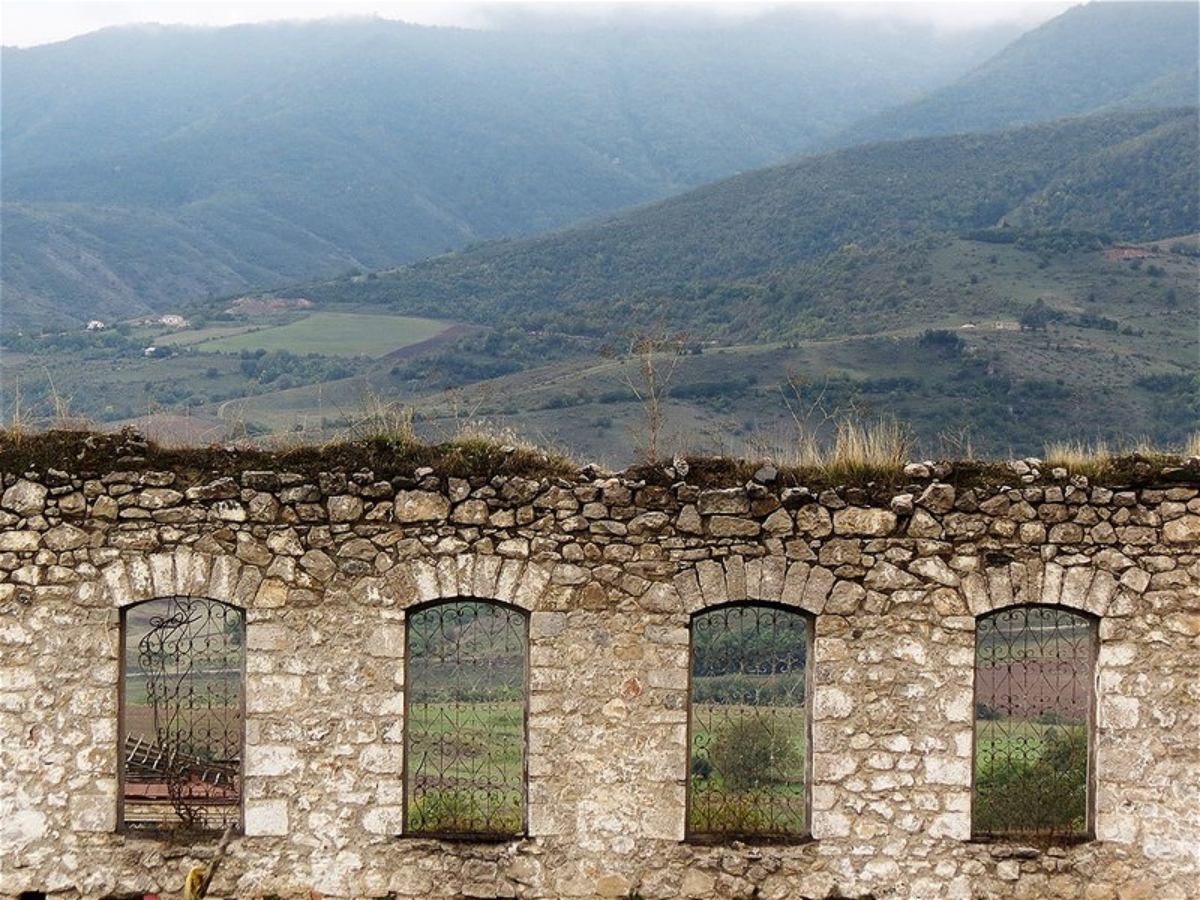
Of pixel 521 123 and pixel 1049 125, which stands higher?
pixel 521 123

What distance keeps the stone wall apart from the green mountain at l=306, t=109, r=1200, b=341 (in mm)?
43926

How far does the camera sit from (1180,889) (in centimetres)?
1002

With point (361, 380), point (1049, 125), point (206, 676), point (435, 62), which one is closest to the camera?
point (206, 676)

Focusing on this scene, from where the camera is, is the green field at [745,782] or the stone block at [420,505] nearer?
the stone block at [420,505]

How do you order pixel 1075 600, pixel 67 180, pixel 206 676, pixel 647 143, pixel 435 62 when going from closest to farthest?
1. pixel 1075 600
2. pixel 206 676
3. pixel 67 180
4. pixel 647 143
5. pixel 435 62

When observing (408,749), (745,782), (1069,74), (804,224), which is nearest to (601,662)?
(408,749)

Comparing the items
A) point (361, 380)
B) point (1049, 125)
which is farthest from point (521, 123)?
point (361, 380)

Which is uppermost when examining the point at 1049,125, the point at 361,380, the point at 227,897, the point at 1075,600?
the point at 1049,125

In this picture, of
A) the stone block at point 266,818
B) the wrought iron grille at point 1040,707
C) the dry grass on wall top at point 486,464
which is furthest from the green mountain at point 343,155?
the wrought iron grille at point 1040,707

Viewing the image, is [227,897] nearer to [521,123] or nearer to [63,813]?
[63,813]

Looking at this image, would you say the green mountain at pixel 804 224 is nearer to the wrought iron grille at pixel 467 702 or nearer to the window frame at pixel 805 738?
the wrought iron grille at pixel 467 702

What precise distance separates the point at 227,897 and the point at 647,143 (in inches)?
6301

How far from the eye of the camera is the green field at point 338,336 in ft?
186

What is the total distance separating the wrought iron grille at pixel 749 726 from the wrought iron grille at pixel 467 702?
4.48 ft
